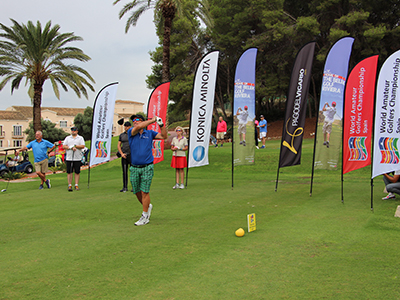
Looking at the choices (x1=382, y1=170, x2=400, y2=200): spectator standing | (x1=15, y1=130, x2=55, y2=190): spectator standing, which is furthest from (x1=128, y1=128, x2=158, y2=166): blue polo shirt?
(x1=15, y1=130, x2=55, y2=190): spectator standing

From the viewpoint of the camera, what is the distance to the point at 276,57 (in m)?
35.5

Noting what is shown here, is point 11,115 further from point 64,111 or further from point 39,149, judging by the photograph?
point 39,149

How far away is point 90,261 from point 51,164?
22.0m

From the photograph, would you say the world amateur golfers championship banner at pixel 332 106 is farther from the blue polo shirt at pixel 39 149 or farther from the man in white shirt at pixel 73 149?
the blue polo shirt at pixel 39 149

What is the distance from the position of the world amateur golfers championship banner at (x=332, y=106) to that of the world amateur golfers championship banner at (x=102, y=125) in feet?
24.0

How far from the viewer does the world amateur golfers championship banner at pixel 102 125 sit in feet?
40.8

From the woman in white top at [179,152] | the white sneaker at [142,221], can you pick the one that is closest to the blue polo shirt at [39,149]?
the woman in white top at [179,152]

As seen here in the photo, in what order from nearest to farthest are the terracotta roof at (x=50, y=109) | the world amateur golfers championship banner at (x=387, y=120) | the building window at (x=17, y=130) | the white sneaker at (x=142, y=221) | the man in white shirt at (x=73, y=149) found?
1. the white sneaker at (x=142, y=221)
2. the world amateur golfers championship banner at (x=387, y=120)
3. the man in white shirt at (x=73, y=149)
4. the building window at (x=17, y=130)
5. the terracotta roof at (x=50, y=109)

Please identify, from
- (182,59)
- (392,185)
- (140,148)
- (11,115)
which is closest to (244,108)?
(392,185)

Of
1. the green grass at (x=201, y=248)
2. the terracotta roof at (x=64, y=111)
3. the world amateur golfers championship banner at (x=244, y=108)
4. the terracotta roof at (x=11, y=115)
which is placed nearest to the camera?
the green grass at (x=201, y=248)

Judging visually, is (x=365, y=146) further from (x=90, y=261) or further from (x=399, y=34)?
(x=399, y=34)

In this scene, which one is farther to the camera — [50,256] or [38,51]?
[38,51]

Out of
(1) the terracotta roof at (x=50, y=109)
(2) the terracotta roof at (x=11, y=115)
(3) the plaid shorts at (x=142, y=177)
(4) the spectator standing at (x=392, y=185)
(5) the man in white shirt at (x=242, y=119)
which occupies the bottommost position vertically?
(4) the spectator standing at (x=392, y=185)

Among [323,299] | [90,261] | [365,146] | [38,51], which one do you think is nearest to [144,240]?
[90,261]
